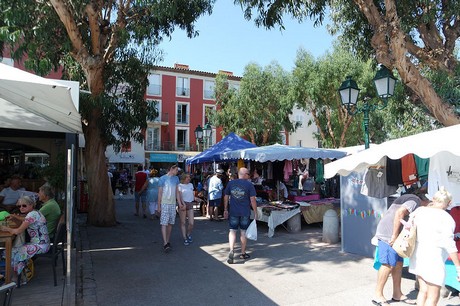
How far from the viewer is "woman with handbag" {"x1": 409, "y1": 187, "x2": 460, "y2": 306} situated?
350 cm

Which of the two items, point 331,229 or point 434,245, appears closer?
point 434,245

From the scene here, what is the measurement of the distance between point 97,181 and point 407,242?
777 centimetres

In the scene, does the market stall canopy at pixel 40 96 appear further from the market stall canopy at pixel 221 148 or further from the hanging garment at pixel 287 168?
the hanging garment at pixel 287 168

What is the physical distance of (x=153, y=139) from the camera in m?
37.2

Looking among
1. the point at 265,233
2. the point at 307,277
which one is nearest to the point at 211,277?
the point at 307,277

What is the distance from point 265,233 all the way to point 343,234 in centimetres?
248

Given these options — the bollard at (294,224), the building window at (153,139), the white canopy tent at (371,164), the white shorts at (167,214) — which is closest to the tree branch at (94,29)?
the white shorts at (167,214)

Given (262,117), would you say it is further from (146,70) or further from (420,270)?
(420,270)

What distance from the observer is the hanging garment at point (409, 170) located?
616 cm

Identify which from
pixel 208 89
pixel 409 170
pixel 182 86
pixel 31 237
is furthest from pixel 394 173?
pixel 208 89

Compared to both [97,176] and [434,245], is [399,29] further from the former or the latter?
[97,176]

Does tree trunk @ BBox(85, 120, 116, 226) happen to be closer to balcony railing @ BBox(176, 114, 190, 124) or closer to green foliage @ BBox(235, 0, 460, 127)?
green foliage @ BBox(235, 0, 460, 127)

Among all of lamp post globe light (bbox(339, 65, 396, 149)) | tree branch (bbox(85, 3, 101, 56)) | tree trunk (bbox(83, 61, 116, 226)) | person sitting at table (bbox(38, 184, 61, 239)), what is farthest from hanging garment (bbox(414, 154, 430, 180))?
tree branch (bbox(85, 3, 101, 56))

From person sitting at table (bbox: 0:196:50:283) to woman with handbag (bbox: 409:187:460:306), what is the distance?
4.56 m
